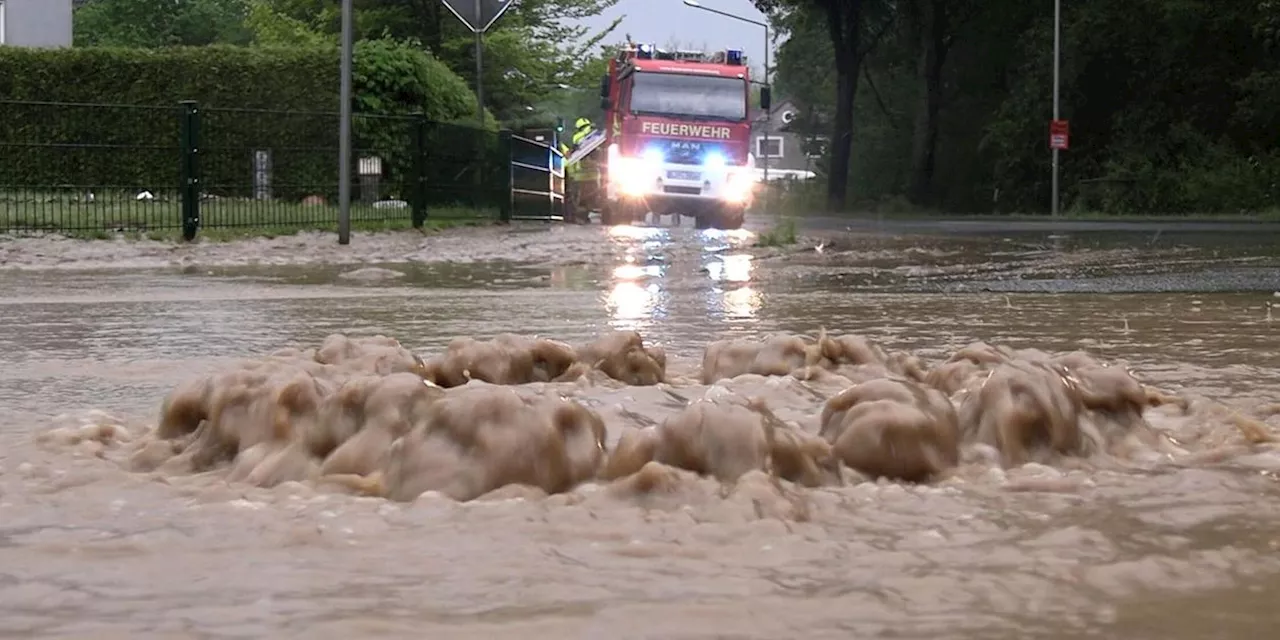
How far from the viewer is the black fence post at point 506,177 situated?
71.5 feet

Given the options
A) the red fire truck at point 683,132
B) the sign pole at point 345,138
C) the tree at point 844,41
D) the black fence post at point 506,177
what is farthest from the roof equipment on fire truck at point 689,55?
the tree at point 844,41

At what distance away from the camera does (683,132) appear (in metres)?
27.5

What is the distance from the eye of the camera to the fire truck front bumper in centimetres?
2752

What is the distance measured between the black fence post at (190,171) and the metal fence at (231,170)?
0.04 ft

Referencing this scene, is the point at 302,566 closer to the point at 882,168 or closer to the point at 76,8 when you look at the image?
the point at 882,168

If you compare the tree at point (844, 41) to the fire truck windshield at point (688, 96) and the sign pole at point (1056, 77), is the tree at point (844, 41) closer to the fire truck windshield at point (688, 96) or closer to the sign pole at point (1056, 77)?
the sign pole at point (1056, 77)

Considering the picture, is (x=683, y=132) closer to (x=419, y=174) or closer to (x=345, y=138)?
(x=419, y=174)

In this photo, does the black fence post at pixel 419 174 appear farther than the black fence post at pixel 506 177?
No

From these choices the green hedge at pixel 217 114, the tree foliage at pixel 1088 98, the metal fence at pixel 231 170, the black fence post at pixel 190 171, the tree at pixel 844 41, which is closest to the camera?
the black fence post at pixel 190 171

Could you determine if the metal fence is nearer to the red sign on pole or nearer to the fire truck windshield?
the fire truck windshield

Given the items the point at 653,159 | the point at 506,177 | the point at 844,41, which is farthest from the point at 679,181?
the point at 844,41

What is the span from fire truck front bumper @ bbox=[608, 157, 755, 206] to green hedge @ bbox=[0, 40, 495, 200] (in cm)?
333

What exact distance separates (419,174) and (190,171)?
156 inches

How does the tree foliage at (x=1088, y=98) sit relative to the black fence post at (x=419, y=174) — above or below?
above
